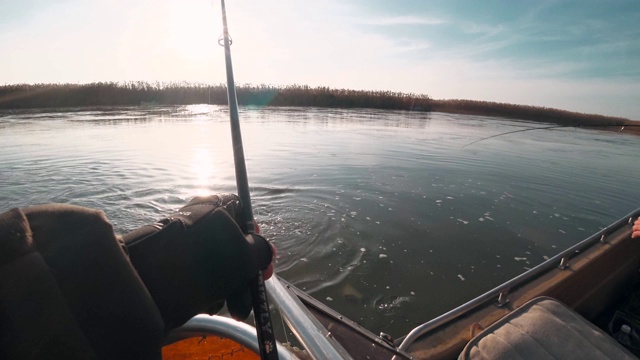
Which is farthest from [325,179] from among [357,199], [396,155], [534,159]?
[534,159]

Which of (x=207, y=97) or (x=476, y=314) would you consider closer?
(x=476, y=314)

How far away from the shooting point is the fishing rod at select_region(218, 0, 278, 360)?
3.93 feet

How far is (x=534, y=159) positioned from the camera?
1231 cm

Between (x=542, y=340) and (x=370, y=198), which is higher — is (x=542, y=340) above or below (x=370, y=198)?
above

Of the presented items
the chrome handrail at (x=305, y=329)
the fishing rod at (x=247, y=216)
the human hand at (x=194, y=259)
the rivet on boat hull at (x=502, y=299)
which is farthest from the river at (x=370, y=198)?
the human hand at (x=194, y=259)

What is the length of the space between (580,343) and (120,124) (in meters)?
19.9

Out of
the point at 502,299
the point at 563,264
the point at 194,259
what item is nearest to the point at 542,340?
the point at 502,299

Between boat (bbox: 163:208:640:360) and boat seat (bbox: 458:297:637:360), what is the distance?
2cm

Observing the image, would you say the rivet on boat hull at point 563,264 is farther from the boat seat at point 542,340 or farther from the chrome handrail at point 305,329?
the chrome handrail at point 305,329

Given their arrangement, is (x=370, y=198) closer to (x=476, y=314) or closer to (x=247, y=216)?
(x=476, y=314)

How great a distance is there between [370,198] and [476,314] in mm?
4432

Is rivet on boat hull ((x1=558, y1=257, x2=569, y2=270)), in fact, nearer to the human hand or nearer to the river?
the river

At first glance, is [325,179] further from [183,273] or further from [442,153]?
[183,273]

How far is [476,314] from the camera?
2.39 m
